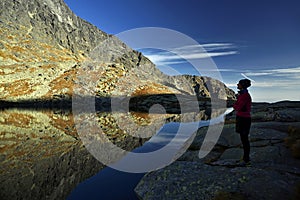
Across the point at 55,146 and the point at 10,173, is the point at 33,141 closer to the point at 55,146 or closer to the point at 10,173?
the point at 55,146

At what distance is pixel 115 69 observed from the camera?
127 metres

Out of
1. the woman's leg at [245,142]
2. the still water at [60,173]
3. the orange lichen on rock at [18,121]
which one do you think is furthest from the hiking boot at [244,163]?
the orange lichen on rock at [18,121]

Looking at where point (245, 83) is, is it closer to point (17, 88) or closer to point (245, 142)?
point (245, 142)

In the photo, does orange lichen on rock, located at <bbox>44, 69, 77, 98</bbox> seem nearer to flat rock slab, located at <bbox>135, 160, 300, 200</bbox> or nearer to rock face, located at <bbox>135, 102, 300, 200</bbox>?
rock face, located at <bbox>135, 102, 300, 200</bbox>

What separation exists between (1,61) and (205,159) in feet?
430

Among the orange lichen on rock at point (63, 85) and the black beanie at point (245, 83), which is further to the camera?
the orange lichen on rock at point (63, 85)

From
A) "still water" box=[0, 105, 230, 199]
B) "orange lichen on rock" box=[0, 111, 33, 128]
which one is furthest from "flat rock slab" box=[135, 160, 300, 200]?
"orange lichen on rock" box=[0, 111, 33, 128]

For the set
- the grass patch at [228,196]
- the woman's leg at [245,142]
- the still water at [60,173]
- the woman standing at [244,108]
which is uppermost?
the woman standing at [244,108]

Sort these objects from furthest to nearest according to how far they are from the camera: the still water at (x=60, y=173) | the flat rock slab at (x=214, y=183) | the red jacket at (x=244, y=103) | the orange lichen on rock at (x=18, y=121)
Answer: the orange lichen on rock at (x=18, y=121) < the still water at (x=60, y=173) < the red jacket at (x=244, y=103) < the flat rock slab at (x=214, y=183)

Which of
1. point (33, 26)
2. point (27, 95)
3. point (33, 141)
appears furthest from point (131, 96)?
point (33, 26)

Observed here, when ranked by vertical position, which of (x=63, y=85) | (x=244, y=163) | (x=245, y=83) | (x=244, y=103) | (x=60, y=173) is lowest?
(x=60, y=173)

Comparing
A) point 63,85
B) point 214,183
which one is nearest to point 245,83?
point 214,183

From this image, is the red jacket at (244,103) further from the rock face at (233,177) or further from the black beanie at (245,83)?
the rock face at (233,177)

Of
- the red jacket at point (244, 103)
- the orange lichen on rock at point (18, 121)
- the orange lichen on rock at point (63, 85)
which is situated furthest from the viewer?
the orange lichen on rock at point (63, 85)
